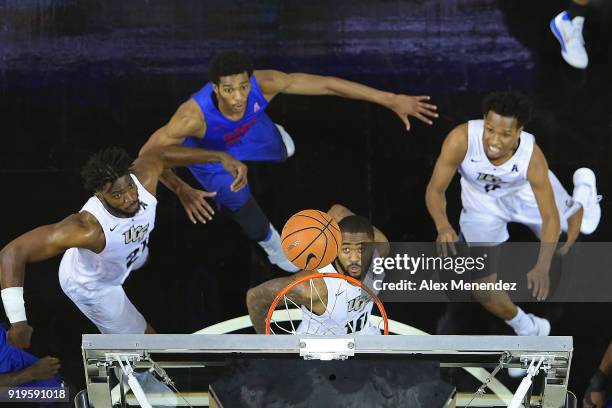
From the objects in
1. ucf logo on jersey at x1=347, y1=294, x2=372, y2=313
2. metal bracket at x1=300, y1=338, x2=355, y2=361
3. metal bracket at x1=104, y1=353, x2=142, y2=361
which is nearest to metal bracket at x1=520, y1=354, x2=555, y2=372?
metal bracket at x1=300, y1=338, x2=355, y2=361

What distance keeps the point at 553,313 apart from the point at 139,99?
3.12m

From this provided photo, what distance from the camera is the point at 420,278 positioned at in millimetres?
7066

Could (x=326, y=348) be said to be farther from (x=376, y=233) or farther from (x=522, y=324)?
(x=522, y=324)

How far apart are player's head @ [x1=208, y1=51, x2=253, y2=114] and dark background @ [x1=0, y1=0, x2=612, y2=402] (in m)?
0.08

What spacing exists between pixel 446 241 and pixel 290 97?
1428 millimetres

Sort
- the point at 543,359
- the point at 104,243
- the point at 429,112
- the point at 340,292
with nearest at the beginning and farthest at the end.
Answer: the point at 543,359, the point at 340,292, the point at 104,243, the point at 429,112

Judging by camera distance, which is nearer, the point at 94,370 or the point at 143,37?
the point at 94,370

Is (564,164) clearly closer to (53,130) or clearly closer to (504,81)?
(504,81)

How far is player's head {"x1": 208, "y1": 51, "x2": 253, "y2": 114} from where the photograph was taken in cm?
713

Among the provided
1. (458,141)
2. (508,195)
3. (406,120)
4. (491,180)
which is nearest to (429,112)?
(406,120)

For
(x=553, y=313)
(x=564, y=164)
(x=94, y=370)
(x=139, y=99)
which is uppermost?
(x=139, y=99)

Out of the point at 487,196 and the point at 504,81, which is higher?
the point at 504,81

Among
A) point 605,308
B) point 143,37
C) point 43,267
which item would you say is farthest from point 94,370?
point 605,308

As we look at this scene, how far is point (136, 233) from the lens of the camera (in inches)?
275
